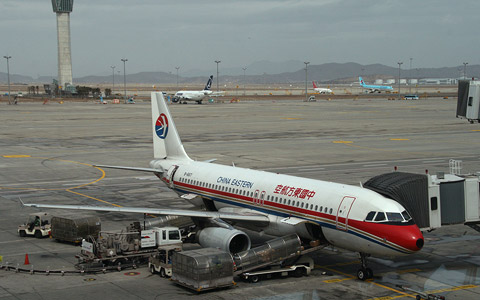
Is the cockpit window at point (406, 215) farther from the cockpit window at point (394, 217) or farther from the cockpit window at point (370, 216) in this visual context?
the cockpit window at point (370, 216)

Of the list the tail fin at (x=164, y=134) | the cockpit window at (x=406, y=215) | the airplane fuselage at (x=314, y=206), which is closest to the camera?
the airplane fuselage at (x=314, y=206)

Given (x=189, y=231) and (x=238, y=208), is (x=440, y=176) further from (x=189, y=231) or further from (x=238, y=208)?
(x=189, y=231)

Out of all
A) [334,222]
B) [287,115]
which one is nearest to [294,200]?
[334,222]

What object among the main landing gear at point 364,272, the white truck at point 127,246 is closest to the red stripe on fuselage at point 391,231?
the main landing gear at point 364,272

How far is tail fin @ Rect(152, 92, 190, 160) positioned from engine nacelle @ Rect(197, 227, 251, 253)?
41.1 feet

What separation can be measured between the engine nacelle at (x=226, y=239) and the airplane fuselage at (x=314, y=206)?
7.17ft

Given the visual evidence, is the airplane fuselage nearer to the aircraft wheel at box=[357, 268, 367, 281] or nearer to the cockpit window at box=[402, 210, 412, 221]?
the cockpit window at box=[402, 210, 412, 221]

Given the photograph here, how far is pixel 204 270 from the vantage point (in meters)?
26.9

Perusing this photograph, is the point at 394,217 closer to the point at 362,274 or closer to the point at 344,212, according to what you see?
the point at 344,212

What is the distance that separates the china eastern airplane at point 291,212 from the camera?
A: 2759cm

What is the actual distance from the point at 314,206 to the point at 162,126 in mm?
17511

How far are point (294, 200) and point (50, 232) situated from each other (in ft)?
52.0

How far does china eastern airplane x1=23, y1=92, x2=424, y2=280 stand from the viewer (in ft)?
90.5

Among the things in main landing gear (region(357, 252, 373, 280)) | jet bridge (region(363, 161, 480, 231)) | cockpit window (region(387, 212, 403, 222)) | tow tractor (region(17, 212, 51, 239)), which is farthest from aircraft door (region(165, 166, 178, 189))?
Result: cockpit window (region(387, 212, 403, 222))
